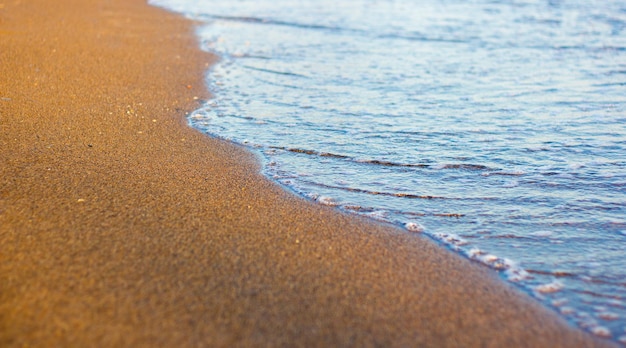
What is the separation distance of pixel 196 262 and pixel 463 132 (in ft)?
10.7

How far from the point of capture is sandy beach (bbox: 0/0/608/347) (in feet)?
9.00

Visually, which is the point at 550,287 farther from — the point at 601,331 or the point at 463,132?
the point at 463,132

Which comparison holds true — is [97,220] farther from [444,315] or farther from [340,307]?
[444,315]

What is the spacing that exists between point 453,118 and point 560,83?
7.32 ft

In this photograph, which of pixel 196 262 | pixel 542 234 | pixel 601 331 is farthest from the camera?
pixel 542 234

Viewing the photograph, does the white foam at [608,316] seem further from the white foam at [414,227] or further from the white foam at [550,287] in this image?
the white foam at [414,227]

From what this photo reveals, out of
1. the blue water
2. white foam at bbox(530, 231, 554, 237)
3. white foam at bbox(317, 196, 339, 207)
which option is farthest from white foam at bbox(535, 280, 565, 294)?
white foam at bbox(317, 196, 339, 207)

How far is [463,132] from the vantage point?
579cm

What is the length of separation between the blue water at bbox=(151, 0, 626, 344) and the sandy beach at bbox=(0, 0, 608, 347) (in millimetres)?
293

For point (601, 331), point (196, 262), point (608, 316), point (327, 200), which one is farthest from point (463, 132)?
point (196, 262)

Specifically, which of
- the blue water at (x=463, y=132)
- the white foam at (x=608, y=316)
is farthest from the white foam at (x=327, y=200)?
the white foam at (x=608, y=316)

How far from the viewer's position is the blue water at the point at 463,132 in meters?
3.71

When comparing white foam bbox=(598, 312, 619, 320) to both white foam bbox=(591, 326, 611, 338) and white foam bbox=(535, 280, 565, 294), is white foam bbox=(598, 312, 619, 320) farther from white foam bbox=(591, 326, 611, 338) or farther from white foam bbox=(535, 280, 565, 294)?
white foam bbox=(535, 280, 565, 294)

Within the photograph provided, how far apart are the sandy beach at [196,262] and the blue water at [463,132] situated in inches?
11.6
